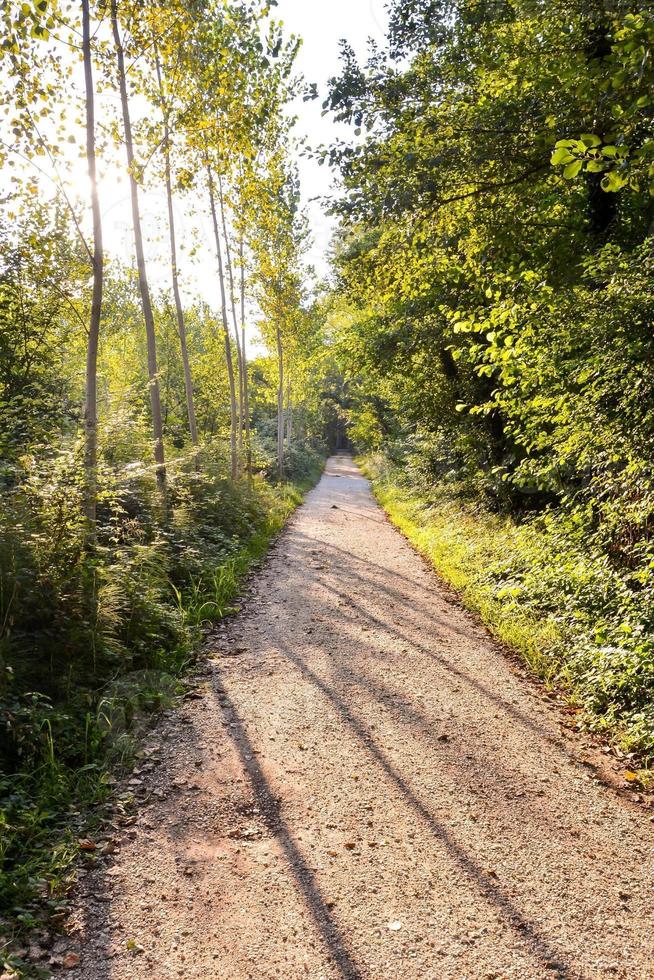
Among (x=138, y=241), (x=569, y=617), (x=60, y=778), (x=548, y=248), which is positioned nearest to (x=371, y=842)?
(x=60, y=778)

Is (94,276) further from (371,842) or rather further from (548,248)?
(371,842)

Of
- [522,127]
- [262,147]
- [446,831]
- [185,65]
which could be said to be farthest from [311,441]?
[446,831]

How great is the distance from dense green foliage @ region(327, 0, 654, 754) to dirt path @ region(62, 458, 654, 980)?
3.79 feet

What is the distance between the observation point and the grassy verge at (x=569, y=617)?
4.82 metres

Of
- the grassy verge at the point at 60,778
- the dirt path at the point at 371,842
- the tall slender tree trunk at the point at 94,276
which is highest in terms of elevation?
the tall slender tree trunk at the point at 94,276

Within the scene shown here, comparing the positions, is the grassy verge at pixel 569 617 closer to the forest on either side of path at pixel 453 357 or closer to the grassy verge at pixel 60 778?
the forest on either side of path at pixel 453 357

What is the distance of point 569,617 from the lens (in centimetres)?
632

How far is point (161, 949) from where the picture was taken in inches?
114

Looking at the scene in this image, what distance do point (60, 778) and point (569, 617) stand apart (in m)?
5.22

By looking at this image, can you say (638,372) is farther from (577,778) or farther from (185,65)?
(185,65)

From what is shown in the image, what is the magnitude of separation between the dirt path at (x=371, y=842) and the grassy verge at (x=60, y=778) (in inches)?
9.1

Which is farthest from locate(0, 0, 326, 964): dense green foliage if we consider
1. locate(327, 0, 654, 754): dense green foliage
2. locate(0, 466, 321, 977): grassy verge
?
locate(327, 0, 654, 754): dense green foliage

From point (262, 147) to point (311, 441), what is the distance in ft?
112

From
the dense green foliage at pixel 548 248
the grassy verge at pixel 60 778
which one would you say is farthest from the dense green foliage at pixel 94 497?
the dense green foliage at pixel 548 248
